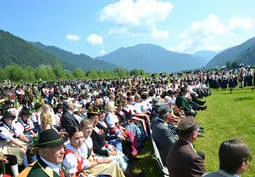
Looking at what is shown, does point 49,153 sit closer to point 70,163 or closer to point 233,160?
point 70,163

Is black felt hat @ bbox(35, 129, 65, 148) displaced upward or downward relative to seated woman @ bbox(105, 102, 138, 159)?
upward

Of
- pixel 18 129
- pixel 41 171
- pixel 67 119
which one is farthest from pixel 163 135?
pixel 18 129

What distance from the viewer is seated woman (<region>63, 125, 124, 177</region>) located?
12.5ft

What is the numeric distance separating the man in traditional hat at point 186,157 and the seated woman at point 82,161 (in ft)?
4.47

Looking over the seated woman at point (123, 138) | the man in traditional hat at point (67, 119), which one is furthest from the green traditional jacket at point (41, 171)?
the seated woman at point (123, 138)

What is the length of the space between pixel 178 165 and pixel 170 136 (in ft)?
5.67

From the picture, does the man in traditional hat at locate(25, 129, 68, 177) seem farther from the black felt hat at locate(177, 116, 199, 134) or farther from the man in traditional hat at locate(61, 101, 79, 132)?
the man in traditional hat at locate(61, 101, 79, 132)

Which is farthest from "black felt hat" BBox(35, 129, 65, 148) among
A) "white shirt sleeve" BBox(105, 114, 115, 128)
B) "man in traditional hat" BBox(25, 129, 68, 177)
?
"white shirt sleeve" BBox(105, 114, 115, 128)

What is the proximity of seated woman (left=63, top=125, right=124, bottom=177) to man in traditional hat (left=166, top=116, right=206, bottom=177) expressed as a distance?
53.6 inches

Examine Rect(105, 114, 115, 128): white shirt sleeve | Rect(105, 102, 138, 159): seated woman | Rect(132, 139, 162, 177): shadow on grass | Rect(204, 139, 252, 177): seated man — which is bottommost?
Rect(132, 139, 162, 177): shadow on grass

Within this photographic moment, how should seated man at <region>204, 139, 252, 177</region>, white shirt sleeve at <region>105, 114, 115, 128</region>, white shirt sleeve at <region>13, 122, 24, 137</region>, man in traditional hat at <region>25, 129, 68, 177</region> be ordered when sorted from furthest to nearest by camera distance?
1. white shirt sleeve at <region>105, 114, 115, 128</region>
2. white shirt sleeve at <region>13, 122, 24, 137</region>
3. man in traditional hat at <region>25, 129, 68, 177</region>
4. seated man at <region>204, 139, 252, 177</region>

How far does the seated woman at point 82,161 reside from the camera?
12.5ft

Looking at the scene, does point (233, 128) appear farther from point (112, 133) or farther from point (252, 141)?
point (112, 133)

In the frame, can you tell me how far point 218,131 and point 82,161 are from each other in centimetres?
655
